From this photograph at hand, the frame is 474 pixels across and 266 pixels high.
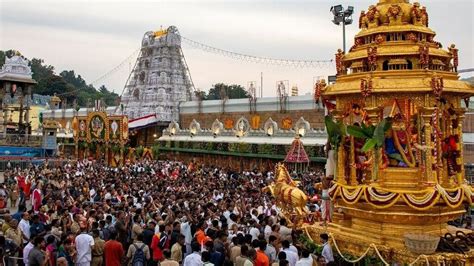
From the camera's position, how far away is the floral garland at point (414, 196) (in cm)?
786

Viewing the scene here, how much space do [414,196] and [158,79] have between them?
42741 millimetres

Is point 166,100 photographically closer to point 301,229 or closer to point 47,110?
point 47,110

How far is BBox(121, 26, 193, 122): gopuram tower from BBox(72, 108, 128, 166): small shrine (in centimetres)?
903

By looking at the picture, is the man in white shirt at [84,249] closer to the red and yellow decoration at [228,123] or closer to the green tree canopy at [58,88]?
the red and yellow decoration at [228,123]

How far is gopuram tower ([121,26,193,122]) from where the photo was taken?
4709cm

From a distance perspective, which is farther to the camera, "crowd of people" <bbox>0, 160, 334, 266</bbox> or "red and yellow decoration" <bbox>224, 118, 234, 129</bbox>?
"red and yellow decoration" <bbox>224, 118, 234, 129</bbox>

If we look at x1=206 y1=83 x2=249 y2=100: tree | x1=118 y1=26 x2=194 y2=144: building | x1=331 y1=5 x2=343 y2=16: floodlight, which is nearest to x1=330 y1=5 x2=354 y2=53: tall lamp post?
x1=331 y1=5 x2=343 y2=16: floodlight

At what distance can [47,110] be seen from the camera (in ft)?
197

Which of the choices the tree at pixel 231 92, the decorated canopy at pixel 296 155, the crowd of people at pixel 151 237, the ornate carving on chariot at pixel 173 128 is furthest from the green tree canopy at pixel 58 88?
the crowd of people at pixel 151 237

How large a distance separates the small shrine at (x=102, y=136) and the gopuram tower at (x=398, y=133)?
26.4 metres

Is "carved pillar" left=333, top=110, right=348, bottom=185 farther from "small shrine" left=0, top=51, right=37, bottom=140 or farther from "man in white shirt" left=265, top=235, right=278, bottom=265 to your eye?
"small shrine" left=0, top=51, right=37, bottom=140

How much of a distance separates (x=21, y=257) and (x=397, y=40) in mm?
7808

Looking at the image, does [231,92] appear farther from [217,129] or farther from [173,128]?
[217,129]

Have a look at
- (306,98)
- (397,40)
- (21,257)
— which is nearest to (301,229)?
(397,40)
